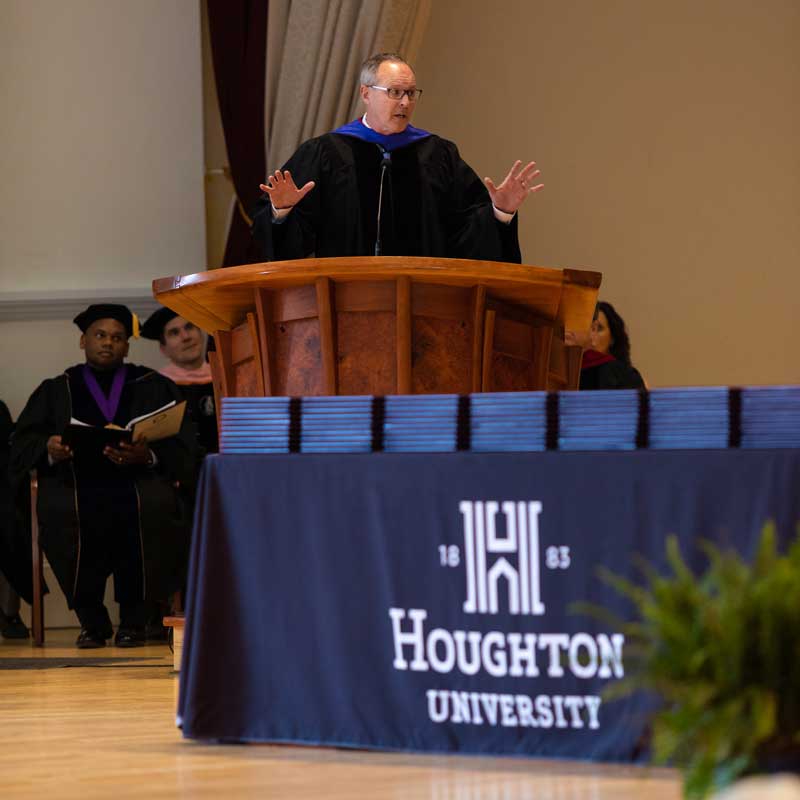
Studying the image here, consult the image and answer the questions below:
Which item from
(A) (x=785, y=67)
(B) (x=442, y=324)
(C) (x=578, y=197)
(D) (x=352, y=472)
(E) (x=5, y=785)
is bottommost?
(E) (x=5, y=785)

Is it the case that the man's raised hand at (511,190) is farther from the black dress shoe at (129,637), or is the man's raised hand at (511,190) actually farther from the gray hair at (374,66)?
the black dress shoe at (129,637)

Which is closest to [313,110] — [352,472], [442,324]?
[442,324]

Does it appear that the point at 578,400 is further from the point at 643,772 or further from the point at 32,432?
the point at 32,432

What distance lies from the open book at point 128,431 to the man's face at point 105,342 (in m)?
0.32

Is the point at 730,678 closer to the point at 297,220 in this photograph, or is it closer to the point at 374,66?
the point at 297,220

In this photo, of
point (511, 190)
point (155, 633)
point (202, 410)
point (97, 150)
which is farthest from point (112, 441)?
point (511, 190)

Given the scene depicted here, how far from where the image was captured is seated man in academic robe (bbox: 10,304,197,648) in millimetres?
6133

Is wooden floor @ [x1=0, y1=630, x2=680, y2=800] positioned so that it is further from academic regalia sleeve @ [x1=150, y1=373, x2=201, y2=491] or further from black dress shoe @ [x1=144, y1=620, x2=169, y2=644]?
academic regalia sleeve @ [x1=150, y1=373, x2=201, y2=491]

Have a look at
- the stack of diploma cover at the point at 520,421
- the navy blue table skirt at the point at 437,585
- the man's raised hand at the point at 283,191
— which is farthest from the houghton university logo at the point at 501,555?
the man's raised hand at the point at 283,191

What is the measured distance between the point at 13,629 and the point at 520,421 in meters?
4.53

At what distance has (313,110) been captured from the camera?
6.18 m

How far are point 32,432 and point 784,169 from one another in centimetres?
396

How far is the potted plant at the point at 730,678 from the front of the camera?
1431 mm

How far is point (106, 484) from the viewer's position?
A: 6281mm
